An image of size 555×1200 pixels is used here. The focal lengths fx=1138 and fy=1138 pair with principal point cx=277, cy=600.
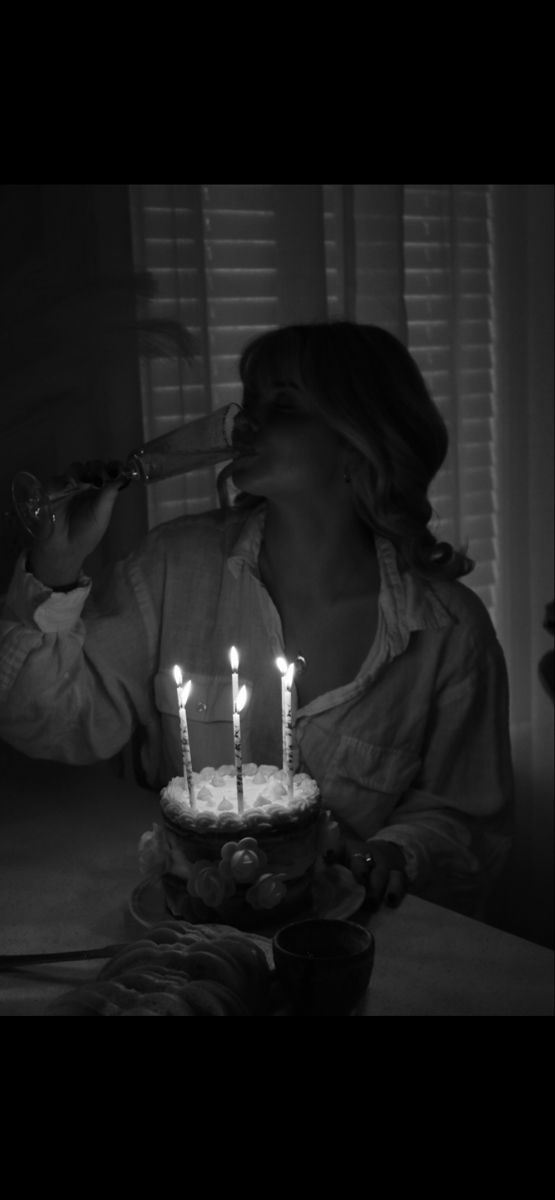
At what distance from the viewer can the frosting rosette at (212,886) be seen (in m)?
1.04

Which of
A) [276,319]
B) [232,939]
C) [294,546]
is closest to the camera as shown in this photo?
[232,939]

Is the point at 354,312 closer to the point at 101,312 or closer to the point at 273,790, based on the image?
the point at 101,312

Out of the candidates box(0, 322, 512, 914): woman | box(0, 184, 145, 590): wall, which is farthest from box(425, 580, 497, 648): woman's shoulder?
box(0, 184, 145, 590): wall

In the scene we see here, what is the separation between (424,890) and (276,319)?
908mm

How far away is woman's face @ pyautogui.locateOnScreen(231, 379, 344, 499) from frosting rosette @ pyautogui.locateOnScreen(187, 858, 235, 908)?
0.53 m

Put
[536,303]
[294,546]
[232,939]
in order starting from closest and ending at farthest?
1. [232,939]
2. [294,546]
3. [536,303]

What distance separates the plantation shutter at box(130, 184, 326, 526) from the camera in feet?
5.53

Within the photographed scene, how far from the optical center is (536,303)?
2.11 metres

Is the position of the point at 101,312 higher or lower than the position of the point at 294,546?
higher

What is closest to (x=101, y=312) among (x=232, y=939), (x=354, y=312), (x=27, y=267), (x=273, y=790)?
(x=27, y=267)

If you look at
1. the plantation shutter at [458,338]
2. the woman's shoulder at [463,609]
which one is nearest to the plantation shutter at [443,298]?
the plantation shutter at [458,338]

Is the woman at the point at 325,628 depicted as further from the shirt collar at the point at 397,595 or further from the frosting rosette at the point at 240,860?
the frosting rosette at the point at 240,860

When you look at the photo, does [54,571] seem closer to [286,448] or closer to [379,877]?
[286,448]

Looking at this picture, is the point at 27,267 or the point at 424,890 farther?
the point at 27,267
